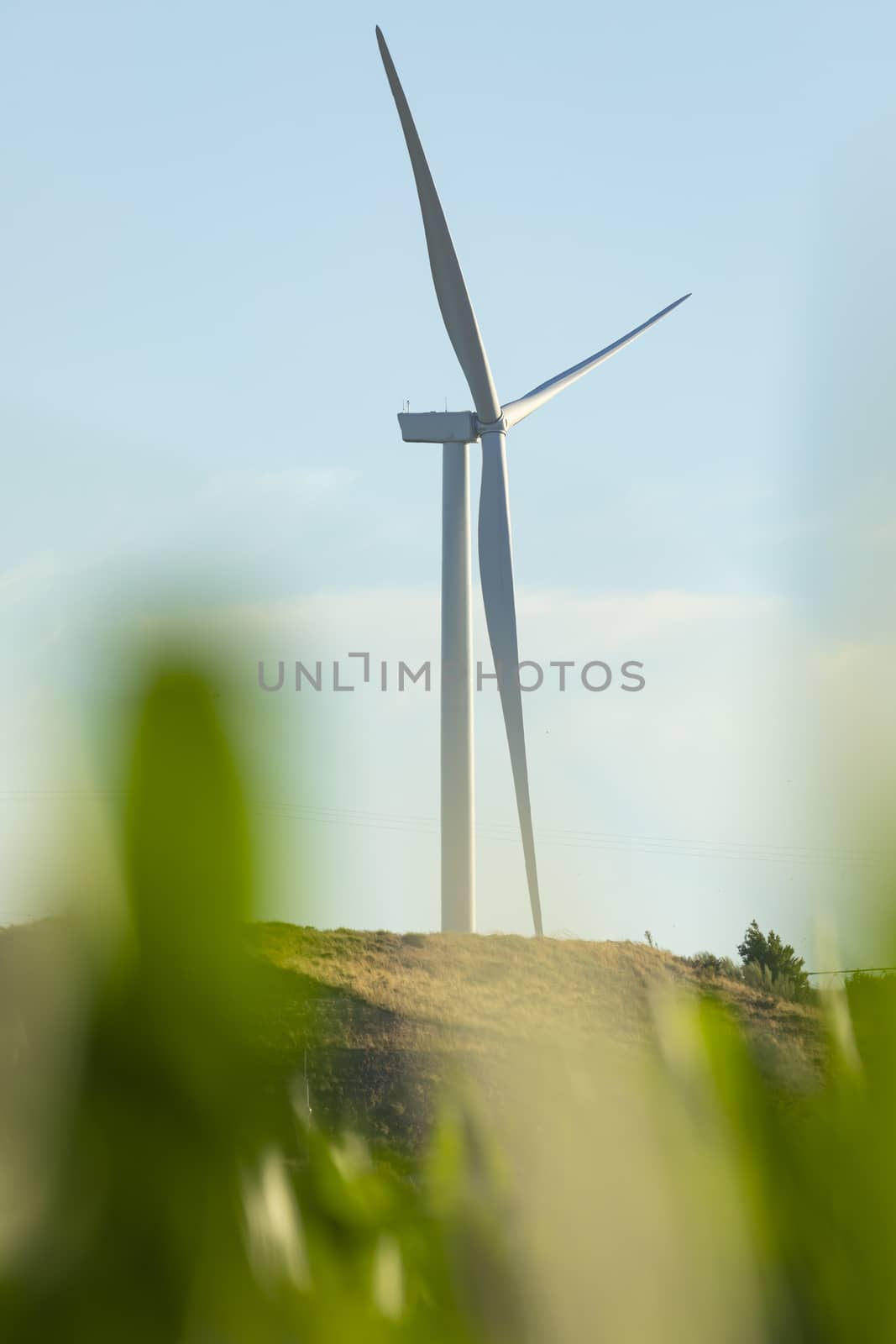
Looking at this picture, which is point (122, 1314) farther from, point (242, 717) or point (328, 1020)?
point (328, 1020)

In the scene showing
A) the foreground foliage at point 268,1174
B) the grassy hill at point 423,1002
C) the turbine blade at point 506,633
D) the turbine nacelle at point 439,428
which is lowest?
the foreground foliage at point 268,1174

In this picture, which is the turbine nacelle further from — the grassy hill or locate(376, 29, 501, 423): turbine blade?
the grassy hill

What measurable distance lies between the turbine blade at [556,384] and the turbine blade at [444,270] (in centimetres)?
162

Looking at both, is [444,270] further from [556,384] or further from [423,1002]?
[423,1002]

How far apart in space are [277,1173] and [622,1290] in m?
0.30

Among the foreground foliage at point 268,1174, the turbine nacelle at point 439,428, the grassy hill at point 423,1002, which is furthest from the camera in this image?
the turbine nacelle at point 439,428

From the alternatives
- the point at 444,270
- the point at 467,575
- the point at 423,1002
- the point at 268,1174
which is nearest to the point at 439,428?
the point at 467,575

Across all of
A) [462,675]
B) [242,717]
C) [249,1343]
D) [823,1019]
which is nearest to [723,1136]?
[823,1019]

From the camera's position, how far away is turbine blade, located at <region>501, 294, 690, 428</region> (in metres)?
34.3

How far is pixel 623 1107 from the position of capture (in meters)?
1.09

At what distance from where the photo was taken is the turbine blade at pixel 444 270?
89.3 ft

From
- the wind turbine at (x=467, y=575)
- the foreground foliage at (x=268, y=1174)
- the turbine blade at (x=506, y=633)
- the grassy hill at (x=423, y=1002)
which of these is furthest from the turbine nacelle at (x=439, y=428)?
the foreground foliage at (x=268, y=1174)

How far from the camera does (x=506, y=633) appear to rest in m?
29.8

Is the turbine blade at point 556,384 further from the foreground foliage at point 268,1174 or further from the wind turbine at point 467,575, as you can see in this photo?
the foreground foliage at point 268,1174
